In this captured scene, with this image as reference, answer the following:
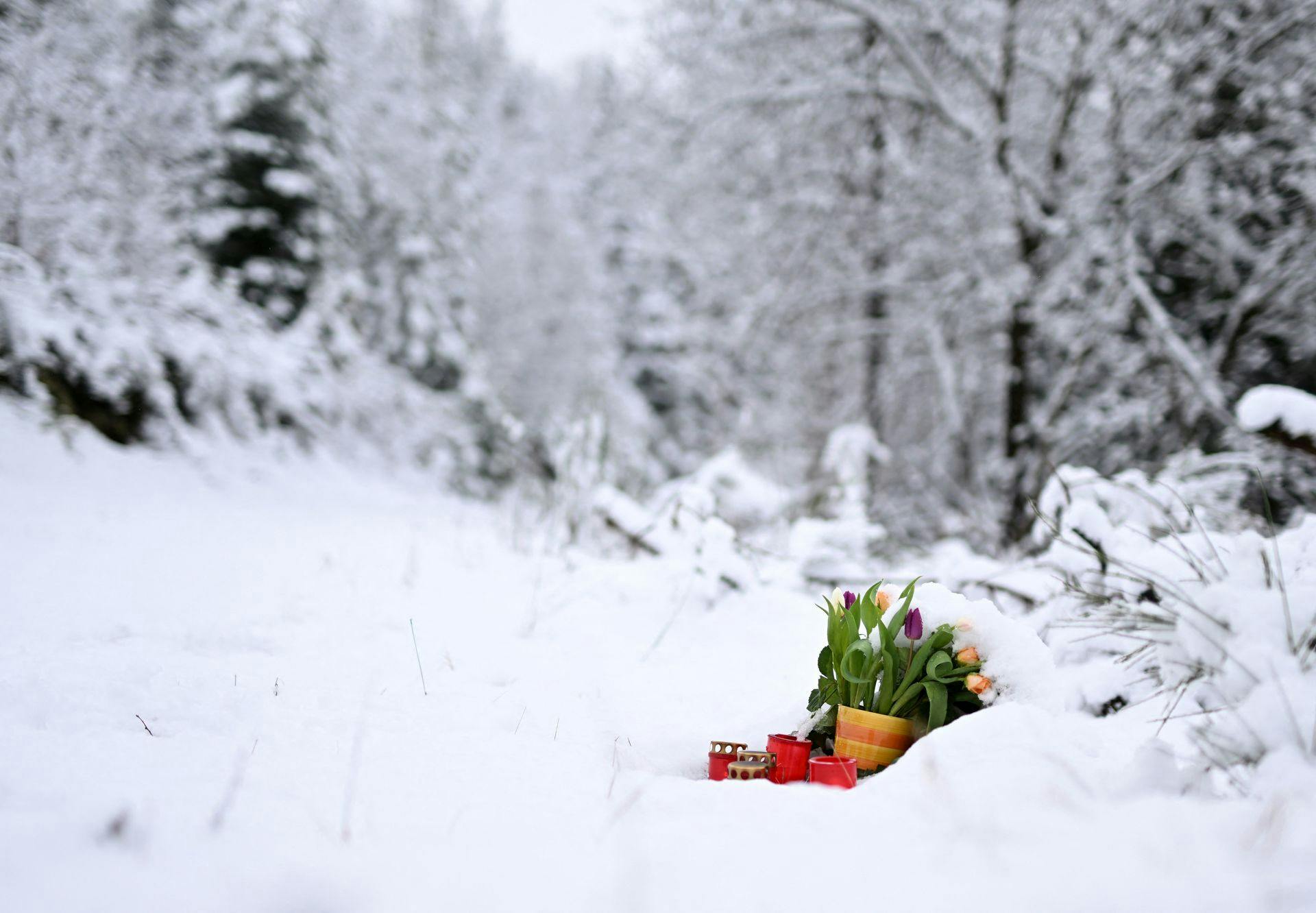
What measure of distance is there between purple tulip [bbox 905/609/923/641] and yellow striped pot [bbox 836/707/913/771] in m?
0.18

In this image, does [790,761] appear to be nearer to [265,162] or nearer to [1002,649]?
[1002,649]

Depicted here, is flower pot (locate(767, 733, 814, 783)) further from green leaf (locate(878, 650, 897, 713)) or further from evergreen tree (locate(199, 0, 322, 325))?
evergreen tree (locate(199, 0, 322, 325))

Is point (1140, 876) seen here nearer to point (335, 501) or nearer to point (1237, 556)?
point (1237, 556)

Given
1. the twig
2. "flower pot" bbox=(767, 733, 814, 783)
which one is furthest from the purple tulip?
the twig

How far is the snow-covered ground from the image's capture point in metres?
0.95

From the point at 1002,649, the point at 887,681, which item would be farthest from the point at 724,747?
the point at 1002,649

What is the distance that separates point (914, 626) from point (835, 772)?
373 millimetres

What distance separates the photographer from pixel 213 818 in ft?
3.61

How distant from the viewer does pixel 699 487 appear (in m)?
3.64

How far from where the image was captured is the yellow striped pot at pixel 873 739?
1.54 m

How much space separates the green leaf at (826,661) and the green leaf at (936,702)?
0.71 ft

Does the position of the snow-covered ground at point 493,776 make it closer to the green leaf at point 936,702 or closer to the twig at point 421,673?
the twig at point 421,673

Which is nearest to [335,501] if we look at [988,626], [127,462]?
[127,462]

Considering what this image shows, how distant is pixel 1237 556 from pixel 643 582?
6.62ft
